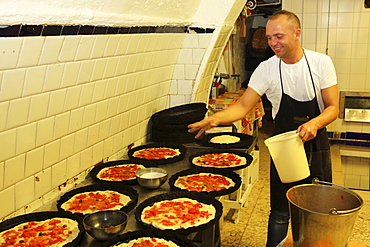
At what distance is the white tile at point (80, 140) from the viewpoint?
2.94 meters

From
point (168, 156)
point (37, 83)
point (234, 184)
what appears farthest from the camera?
point (168, 156)

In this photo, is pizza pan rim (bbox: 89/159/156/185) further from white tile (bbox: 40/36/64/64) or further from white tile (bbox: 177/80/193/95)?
white tile (bbox: 177/80/193/95)

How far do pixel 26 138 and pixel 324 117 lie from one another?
1.94 m

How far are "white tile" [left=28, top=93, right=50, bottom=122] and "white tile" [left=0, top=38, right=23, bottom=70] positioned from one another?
0.99 feet

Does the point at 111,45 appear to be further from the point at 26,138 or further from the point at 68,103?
the point at 26,138

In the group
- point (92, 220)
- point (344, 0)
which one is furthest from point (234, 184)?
point (344, 0)

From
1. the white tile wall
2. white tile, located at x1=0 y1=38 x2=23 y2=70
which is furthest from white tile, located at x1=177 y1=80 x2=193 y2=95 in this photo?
the white tile wall

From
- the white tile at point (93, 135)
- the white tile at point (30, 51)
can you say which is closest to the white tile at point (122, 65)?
the white tile at point (93, 135)

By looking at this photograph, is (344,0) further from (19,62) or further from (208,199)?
(19,62)

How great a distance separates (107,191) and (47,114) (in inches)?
27.8

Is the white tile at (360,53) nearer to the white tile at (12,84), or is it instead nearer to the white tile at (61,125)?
the white tile at (61,125)

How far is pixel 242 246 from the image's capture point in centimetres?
432

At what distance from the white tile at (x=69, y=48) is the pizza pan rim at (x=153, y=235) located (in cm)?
102

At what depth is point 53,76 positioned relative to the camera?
2430mm
